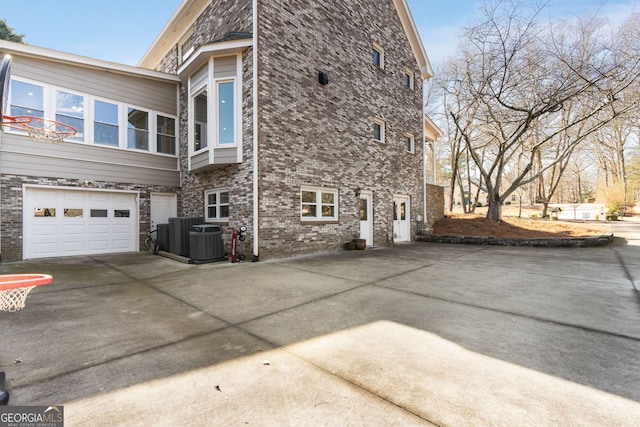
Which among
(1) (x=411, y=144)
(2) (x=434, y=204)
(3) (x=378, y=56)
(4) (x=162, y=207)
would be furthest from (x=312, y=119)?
(2) (x=434, y=204)

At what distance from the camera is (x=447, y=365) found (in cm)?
239

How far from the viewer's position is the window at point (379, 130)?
11.6 metres

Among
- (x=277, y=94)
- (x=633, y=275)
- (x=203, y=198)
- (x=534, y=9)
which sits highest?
(x=534, y=9)

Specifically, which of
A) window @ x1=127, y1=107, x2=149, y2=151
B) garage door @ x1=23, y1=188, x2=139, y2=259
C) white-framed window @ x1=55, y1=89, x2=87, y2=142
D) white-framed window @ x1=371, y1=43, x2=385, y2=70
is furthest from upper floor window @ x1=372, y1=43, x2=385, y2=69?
garage door @ x1=23, y1=188, x2=139, y2=259

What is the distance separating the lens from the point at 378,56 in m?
11.8

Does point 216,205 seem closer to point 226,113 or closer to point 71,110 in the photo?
point 226,113

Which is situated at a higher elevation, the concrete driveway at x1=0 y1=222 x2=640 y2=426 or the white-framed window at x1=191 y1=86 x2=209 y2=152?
the white-framed window at x1=191 y1=86 x2=209 y2=152

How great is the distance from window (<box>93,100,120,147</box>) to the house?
0.03 meters

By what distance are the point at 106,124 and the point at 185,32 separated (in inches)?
197

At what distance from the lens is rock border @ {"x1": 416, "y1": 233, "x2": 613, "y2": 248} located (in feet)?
33.9

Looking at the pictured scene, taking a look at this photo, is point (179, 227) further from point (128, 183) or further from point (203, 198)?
point (128, 183)

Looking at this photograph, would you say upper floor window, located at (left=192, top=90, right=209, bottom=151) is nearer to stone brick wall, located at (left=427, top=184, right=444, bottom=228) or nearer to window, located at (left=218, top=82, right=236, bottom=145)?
window, located at (left=218, top=82, right=236, bottom=145)

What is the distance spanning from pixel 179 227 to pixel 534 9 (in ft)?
49.5

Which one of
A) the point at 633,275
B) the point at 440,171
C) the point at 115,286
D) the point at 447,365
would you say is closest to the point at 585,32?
the point at 633,275
